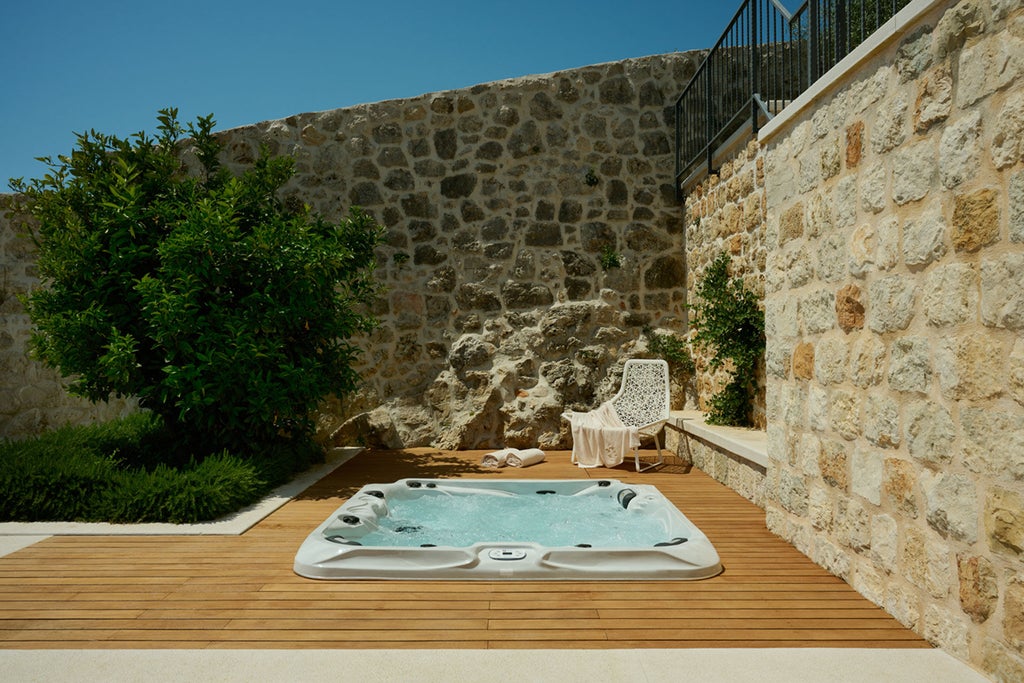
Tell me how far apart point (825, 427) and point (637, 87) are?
4.90m

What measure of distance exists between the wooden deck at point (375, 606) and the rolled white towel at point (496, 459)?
2.51 m

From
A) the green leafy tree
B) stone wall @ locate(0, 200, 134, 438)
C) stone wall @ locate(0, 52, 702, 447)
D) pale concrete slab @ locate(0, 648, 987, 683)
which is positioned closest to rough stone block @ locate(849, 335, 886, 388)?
pale concrete slab @ locate(0, 648, 987, 683)

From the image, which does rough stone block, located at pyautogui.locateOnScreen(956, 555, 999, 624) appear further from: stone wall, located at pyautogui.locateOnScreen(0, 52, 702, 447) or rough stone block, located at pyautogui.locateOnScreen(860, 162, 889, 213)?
stone wall, located at pyautogui.locateOnScreen(0, 52, 702, 447)

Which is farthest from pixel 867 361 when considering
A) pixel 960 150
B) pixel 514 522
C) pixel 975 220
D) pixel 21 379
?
pixel 21 379

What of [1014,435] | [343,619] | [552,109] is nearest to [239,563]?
[343,619]

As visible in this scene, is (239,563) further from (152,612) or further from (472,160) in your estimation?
(472,160)

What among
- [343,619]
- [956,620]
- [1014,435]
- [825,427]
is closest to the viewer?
[1014,435]

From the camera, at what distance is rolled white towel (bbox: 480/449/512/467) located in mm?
6117

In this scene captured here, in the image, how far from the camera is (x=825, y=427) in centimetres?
320

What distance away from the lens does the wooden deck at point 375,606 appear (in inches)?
98.3

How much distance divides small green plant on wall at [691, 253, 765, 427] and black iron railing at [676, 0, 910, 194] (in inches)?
45.5

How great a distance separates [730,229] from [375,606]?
434 centimetres

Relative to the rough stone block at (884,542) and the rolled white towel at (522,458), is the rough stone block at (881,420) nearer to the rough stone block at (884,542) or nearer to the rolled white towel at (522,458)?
the rough stone block at (884,542)

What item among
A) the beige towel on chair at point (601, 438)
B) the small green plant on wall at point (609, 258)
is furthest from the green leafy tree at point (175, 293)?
the small green plant on wall at point (609, 258)
